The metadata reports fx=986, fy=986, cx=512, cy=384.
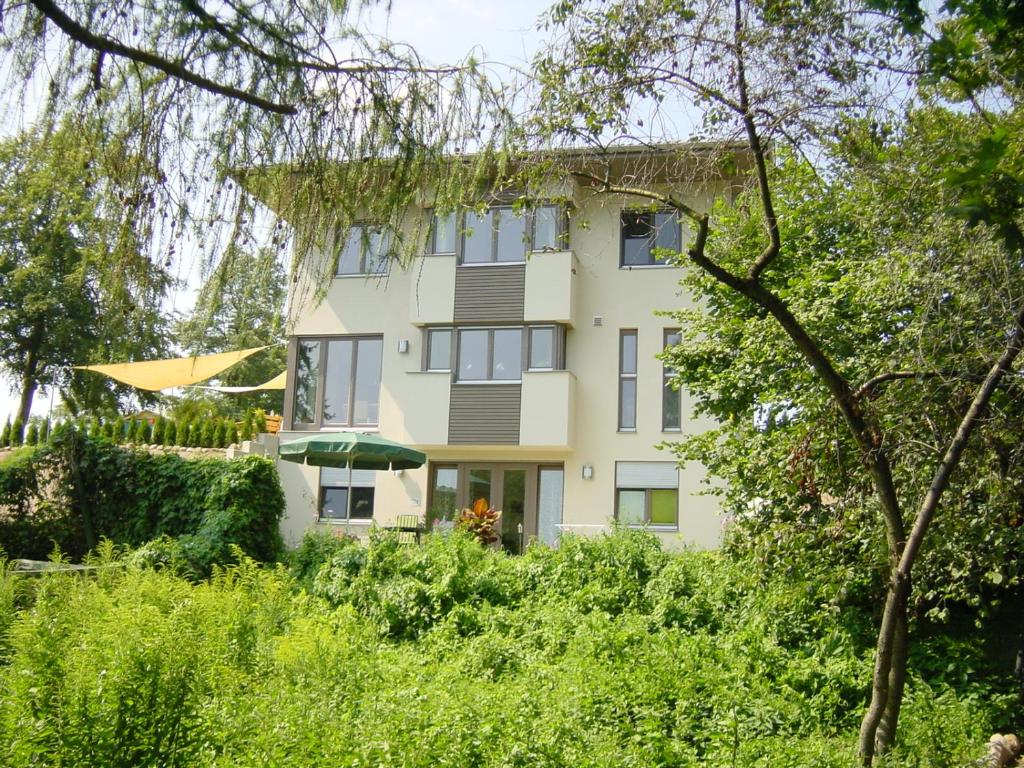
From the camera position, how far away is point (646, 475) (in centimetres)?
1892

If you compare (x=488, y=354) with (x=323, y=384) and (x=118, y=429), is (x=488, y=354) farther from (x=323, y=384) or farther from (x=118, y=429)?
(x=118, y=429)

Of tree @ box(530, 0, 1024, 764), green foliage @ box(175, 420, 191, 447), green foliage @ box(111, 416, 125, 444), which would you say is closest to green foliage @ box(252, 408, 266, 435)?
green foliage @ box(175, 420, 191, 447)

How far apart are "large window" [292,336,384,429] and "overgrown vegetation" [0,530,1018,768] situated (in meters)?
8.09

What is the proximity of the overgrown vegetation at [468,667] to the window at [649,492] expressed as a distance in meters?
6.59

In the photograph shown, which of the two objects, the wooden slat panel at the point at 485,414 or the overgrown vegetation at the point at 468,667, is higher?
the wooden slat panel at the point at 485,414

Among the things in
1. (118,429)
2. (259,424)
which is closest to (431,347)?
(259,424)

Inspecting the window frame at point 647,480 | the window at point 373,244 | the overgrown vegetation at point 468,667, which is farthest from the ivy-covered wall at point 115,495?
the window at point 373,244

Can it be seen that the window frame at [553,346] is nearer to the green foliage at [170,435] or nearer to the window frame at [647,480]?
the window frame at [647,480]

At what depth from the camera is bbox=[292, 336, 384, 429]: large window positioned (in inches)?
805

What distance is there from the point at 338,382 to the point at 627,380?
6.04m

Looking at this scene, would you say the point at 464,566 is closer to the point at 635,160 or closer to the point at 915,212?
the point at 635,160

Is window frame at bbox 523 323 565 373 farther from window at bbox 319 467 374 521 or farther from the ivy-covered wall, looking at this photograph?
the ivy-covered wall

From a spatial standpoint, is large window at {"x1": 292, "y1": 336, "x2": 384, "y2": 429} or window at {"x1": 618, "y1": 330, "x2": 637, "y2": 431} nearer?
window at {"x1": 618, "y1": 330, "x2": 637, "y2": 431}

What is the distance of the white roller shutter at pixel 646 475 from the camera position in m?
18.8
